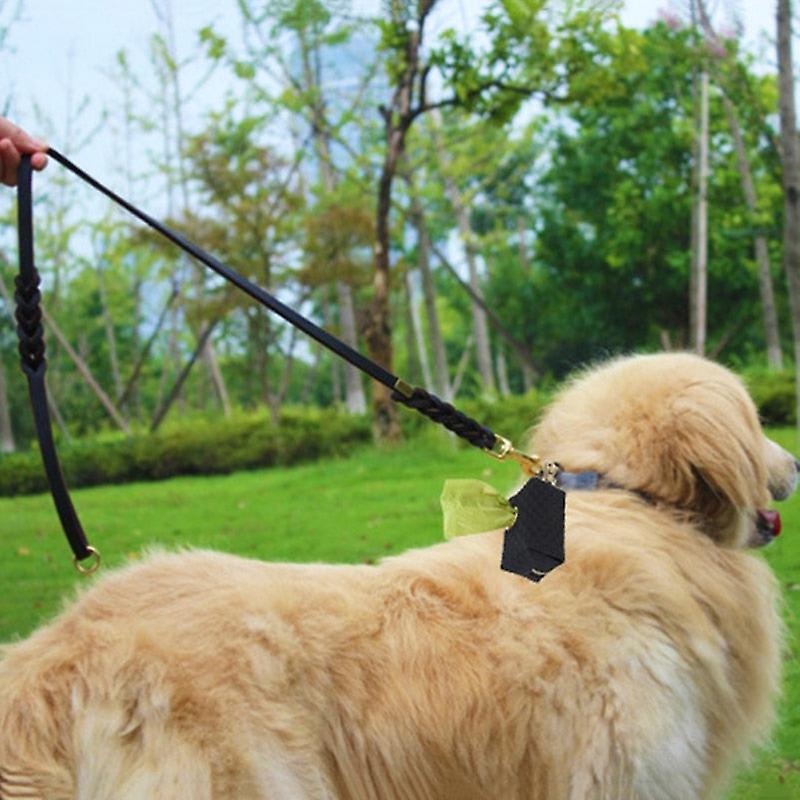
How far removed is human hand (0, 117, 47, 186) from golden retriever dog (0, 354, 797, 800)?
121 cm

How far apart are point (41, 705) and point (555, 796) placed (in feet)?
3.37

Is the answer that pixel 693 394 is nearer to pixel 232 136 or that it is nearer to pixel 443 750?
pixel 443 750

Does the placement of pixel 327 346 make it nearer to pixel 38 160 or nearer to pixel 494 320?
pixel 38 160

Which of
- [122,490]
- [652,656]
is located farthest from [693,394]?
[122,490]

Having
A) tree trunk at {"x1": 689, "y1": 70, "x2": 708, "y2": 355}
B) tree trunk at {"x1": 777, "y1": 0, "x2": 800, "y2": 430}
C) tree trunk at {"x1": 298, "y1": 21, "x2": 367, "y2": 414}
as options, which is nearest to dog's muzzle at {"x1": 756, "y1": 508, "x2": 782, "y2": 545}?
tree trunk at {"x1": 777, "y1": 0, "x2": 800, "y2": 430}

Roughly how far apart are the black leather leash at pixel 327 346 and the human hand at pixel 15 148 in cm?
6

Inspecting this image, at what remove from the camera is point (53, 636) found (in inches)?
76.8

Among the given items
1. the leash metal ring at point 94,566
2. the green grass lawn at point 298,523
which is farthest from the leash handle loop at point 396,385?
the green grass lawn at point 298,523

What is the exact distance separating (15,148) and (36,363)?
2.23 ft

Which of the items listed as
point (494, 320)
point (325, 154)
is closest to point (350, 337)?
point (325, 154)

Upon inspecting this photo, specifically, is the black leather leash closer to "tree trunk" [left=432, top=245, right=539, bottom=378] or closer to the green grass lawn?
the green grass lawn

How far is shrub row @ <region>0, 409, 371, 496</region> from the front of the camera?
18.5 meters

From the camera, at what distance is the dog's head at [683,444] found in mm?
2521

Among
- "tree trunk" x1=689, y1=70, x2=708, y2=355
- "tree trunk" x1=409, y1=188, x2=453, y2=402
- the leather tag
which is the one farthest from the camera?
"tree trunk" x1=409, y1=188, x2=453, y2=402
